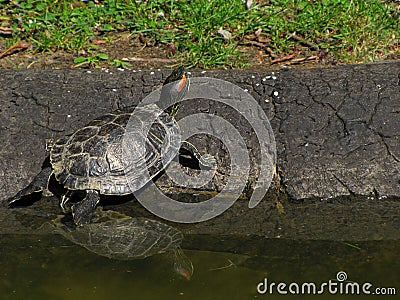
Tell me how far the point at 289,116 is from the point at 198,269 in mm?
1460

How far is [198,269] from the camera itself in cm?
350

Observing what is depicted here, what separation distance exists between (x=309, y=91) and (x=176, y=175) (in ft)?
3.73

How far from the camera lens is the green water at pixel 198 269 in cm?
330

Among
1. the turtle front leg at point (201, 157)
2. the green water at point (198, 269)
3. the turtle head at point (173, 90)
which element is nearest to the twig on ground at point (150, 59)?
the turtle head at point (173, 90)

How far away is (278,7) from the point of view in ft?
18.8

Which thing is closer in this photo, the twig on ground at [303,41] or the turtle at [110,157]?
the turtle at [110,157]

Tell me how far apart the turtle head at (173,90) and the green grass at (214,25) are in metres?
0.73

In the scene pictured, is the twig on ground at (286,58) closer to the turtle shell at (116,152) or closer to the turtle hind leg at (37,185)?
the turtle shell at (116,152)

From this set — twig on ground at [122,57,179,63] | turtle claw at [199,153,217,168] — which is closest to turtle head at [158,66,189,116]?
turtle claw at [199,153,217,168]

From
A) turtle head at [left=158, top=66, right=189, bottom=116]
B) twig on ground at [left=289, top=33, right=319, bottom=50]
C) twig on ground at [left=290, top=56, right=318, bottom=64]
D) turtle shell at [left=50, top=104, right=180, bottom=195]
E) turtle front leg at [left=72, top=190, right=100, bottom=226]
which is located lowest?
turtle front leg at [left=72, top=190, right=100, bottom=226]

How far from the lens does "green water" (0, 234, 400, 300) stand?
3.30m

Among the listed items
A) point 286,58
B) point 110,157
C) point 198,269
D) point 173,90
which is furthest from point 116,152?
point 286,58

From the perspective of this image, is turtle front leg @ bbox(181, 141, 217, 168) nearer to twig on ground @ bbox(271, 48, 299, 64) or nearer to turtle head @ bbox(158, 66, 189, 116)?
turtle head @ bbox(158, 66, 189, 116)

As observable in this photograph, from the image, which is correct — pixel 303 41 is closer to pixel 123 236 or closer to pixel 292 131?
pixel 292 131
